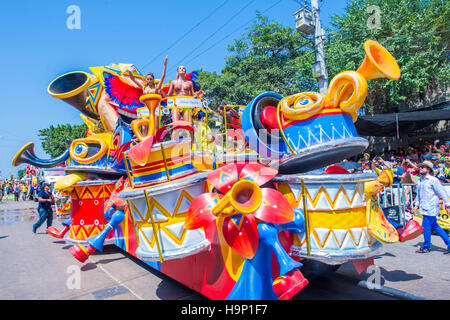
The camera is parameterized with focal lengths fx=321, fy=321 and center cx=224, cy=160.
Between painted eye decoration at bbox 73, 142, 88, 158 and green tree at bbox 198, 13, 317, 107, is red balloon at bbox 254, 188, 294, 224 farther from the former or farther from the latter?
green tree at bbox 198, 13, 317, 107

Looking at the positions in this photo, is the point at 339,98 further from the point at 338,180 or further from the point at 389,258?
the point at 389,258

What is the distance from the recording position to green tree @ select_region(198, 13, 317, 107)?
16.6 meters

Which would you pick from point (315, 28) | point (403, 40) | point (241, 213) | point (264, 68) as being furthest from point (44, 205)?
point (403, 40)

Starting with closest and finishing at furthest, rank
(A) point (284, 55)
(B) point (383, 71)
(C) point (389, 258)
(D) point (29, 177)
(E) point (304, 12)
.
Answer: (B) point (383, 71)
(C) point (389, 258)
(E) point (304, 12)
(A) point (284, 55)
(D) point (29, 177)

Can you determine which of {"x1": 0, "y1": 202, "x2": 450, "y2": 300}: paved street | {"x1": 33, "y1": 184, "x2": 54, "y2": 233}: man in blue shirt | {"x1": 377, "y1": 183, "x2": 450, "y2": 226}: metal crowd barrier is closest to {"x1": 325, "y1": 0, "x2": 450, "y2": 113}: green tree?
{"x1": 377, "y1": 183, "x2": 450, "y2": 226}: metal crowd barrier

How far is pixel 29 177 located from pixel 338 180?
39952 mm

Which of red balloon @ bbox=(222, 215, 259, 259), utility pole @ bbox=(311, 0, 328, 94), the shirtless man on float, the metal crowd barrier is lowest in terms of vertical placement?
the metal crowd barrier

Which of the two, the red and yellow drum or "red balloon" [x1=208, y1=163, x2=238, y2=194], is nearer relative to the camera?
"red balloon" [x1=208, y1=163, x2=238, y2=194]

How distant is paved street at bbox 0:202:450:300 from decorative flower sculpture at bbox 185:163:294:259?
5.72 feet

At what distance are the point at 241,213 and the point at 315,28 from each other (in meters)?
10.4

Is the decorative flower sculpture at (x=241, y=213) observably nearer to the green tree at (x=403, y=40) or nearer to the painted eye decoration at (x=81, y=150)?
the painted eye decoration at (x=81, y=150)

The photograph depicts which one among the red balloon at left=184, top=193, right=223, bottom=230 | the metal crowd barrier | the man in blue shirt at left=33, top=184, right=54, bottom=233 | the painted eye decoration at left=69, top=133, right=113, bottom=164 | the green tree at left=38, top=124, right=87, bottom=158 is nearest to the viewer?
the red balloon at left=184, top=193, right=223, bottom=230
